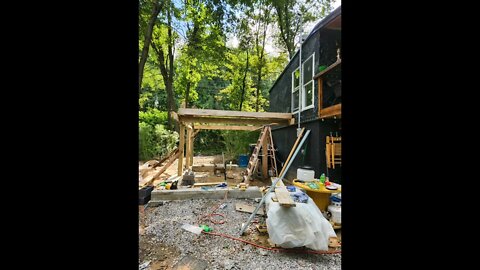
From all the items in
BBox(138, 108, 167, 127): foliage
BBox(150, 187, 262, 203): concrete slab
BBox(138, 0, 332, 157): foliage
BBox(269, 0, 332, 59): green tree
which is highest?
BBox(269, 0, 332, 59): green tree

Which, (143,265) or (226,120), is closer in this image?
(143,265)

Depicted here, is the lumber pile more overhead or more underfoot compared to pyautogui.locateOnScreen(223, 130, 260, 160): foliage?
more underfoot

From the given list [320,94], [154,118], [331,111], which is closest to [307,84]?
[320,94]

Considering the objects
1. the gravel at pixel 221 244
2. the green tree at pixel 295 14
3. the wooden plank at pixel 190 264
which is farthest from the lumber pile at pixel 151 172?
the green tree at pixel 295 14

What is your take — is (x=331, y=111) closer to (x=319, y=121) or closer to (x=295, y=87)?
(x=319, y=121)

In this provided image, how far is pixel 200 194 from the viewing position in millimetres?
4953

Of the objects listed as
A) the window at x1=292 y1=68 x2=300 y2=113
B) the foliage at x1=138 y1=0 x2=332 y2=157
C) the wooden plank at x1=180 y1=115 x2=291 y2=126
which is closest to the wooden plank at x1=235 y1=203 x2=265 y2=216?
the wooden plank at x1=180 y1=115 x2=291 y2=126

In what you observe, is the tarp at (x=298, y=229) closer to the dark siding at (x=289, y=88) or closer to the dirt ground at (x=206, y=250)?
the dirt ground at (x=206, y=250)

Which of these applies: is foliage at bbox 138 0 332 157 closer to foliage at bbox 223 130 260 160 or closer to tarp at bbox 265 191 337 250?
foliage at bbox 223 130 260 160

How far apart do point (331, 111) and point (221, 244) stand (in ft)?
12.7

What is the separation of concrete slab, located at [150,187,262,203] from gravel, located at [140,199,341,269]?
52cm

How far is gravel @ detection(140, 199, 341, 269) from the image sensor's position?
246 cm

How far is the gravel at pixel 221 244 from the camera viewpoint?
8.07 ft
